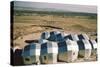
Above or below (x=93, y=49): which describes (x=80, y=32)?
above

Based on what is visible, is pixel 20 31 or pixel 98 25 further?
pixel 98 25

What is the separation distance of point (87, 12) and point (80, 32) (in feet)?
0.87

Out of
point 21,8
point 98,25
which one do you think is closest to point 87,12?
point 98,25

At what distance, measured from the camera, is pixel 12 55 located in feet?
7.34

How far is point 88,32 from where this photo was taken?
256 cm

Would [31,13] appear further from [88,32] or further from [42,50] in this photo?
[88,32]
